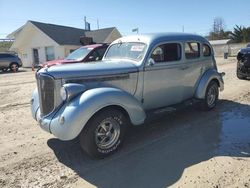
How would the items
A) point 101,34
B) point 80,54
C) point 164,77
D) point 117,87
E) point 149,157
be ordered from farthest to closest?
point 101,34
point 80,54
point 164,77
point 117,87
point 149,157

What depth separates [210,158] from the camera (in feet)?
16.4

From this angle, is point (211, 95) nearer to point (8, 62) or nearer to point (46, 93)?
point (46, 93)

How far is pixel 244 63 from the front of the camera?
12.7 metres

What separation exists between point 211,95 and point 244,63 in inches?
224

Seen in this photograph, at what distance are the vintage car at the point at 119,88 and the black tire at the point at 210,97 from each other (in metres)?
0.05

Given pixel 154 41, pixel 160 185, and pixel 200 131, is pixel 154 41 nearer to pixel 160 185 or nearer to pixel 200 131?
pixel 200 131

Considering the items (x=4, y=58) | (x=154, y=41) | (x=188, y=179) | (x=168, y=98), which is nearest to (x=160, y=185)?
(x=188, y=179)

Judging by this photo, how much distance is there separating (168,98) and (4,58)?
80.8 feet

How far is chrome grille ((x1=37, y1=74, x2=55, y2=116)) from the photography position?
16.9 feet

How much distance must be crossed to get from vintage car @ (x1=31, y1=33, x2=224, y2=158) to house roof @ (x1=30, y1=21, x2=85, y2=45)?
91.9 ft

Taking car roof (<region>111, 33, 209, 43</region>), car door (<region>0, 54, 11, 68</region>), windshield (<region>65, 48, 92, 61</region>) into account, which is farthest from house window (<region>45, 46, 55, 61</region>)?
Answer: car roof (<region>111, 33, 209, 43</region>)

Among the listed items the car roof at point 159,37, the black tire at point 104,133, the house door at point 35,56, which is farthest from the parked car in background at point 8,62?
the black tire at point 104,133

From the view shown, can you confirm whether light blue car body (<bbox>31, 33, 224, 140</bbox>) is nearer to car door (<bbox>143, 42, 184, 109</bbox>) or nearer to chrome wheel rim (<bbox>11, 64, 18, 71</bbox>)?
car door (<bbox>143, 42, 184, 109</bbox>)

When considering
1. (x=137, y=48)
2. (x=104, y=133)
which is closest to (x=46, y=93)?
(x=104, y=133)
